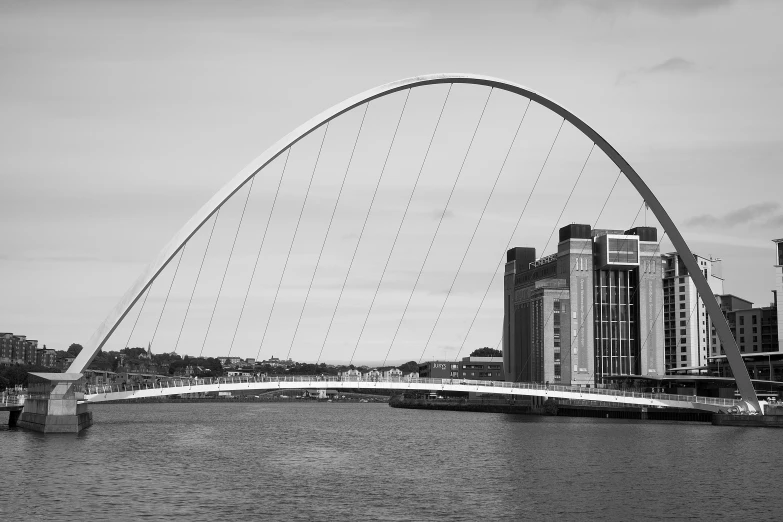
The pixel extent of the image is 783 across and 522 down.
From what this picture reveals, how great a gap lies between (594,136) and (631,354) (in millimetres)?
85456

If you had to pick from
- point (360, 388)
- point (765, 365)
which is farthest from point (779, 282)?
point (360, 388)

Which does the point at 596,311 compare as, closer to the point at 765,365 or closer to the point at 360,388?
the point at 765,365

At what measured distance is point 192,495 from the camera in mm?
34344

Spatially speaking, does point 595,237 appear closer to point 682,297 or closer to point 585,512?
point 682,297

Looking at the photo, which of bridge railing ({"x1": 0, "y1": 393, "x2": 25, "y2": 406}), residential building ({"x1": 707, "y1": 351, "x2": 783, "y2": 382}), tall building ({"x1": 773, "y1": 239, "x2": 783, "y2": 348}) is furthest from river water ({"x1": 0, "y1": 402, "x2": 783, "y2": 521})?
tall building ({"x1": 773, "y1": 239, "x2": 783, "y2": 348})

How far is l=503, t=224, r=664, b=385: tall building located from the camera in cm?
14125

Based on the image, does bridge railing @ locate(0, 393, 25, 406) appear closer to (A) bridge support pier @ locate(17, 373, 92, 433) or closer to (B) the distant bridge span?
(B) the distant bridge span

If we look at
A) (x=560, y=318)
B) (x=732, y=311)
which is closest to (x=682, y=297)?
(x=732, y=311)

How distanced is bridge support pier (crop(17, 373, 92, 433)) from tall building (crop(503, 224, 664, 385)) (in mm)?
95687

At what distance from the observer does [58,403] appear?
178ft

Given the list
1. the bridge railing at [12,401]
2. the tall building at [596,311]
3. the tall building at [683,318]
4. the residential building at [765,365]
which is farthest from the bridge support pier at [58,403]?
the tall building at [683,318]

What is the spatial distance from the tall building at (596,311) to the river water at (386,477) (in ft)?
254

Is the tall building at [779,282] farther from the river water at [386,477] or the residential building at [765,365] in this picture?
the river water at [386,477]

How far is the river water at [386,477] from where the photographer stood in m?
31.7
